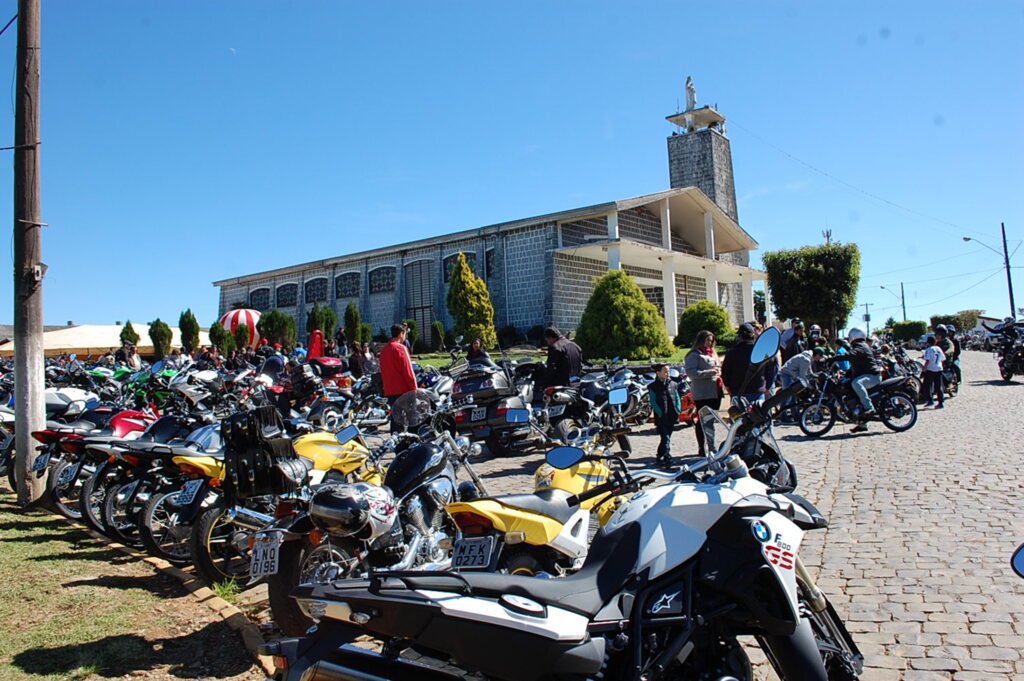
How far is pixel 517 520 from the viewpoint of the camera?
3.86 m

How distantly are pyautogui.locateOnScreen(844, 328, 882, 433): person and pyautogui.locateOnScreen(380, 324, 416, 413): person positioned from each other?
7.06m

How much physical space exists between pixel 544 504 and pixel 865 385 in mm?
9410

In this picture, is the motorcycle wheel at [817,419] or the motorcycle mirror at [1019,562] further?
the motorcycle wheel at [817,419]

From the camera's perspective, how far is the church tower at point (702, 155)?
46281 mm

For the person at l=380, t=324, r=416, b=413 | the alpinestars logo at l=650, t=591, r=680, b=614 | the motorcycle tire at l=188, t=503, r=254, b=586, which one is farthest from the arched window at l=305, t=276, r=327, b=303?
the alpinestars logo at l=650, t=591, r=680, b=614

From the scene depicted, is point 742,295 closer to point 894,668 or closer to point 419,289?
point 419,289

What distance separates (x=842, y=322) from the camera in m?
41.0

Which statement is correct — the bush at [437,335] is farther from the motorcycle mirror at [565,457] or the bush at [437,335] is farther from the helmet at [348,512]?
the motorcycle mirror at [565,457]

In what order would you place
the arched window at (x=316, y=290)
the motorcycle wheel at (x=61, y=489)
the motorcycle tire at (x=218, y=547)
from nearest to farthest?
the motorcycle tire at (x=218, y=547), the motorcycle wheel at (x=61, y=489), the arched window at (x=316, y=290)

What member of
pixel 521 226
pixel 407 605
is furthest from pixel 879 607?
pixel 521 226

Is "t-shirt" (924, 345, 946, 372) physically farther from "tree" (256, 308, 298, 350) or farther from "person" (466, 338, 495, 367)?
"tree" (256, 308, 298, 350)

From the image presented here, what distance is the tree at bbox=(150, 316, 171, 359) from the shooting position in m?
36.1

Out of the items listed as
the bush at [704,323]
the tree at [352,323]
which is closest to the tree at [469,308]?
the tree at [352,323]

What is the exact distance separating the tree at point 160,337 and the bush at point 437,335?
14.6 meters
